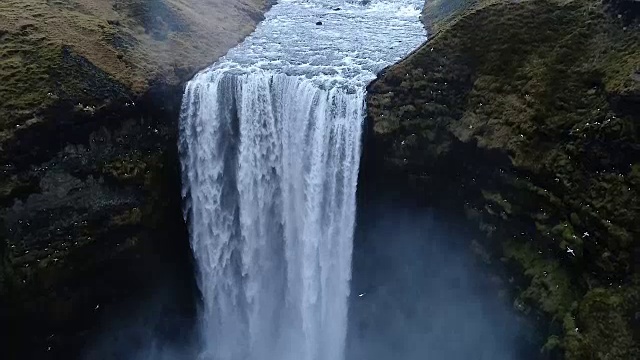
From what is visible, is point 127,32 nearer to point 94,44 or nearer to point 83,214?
point 94,44

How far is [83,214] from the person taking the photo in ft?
57.5

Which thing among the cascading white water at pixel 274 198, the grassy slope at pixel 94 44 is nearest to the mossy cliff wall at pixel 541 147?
the cascading white water at pixel 274 198

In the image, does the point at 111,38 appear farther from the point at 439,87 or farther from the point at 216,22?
the point at 439,87

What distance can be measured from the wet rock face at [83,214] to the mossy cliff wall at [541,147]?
26.4ft

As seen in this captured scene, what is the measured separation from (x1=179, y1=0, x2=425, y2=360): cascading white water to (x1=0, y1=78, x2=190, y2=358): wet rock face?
1161 mm

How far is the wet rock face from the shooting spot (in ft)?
54.5

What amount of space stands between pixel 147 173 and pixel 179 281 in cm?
472

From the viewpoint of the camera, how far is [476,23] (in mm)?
19234

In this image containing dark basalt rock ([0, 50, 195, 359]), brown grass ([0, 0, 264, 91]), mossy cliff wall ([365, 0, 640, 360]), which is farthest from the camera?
brown grass ([0, 0, 264, 91])

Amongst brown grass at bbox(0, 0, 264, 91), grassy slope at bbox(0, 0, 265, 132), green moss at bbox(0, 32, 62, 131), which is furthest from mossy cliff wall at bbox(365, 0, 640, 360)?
green moss at bbox(0, 32, 62, 131)

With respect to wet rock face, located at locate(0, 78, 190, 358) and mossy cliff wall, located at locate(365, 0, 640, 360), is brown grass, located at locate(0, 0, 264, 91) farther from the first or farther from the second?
mossy cliff wall, located at locate(365, 0, 640, 360)

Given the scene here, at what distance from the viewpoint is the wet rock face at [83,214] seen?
16609 mm

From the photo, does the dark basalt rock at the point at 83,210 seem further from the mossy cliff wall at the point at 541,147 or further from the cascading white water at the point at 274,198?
the mossy cliff wall at the point at 541,147

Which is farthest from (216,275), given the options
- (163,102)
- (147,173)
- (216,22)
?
(216,22)
